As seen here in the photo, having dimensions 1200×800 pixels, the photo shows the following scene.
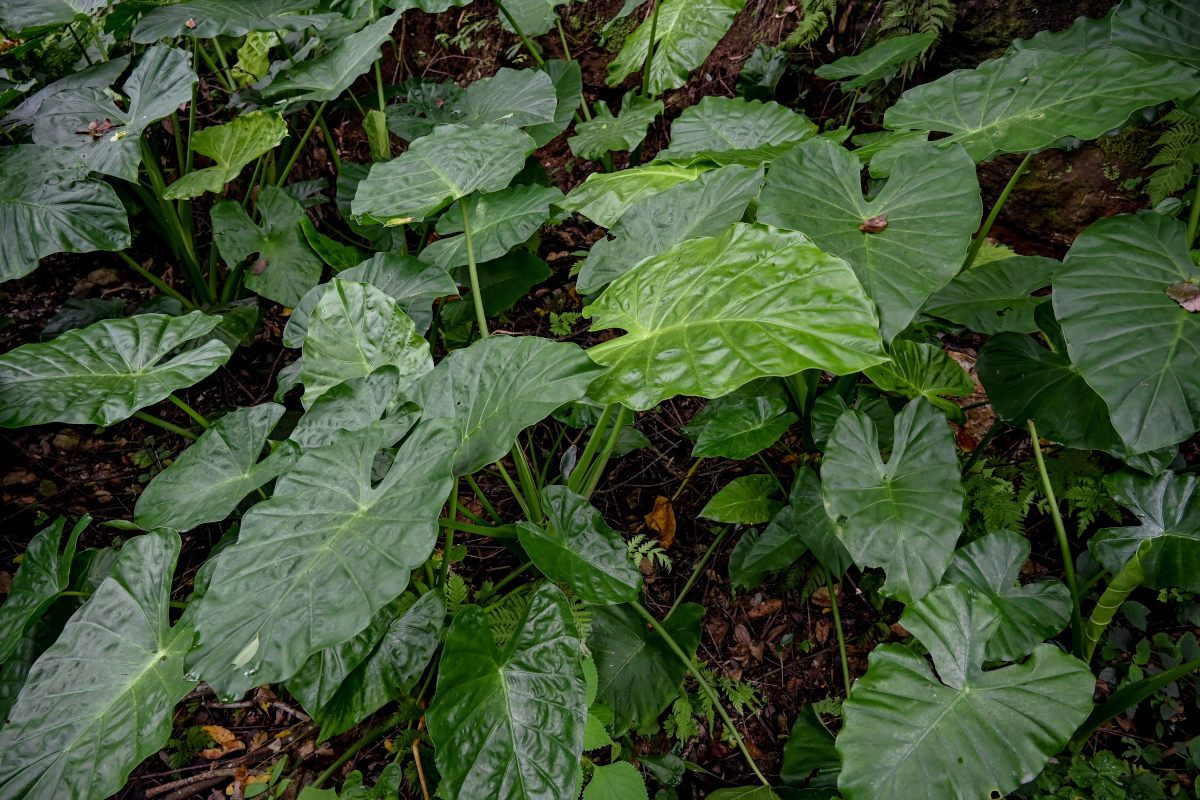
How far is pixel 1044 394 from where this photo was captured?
132 cm

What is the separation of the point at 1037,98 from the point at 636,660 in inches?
57.3

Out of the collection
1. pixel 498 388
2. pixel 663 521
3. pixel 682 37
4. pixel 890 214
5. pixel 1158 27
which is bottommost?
pixel 663 521

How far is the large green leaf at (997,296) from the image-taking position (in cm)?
147

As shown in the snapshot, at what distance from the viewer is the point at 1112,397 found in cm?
106

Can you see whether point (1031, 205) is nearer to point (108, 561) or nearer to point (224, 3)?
point (224, 3)

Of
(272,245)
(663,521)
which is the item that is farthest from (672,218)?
(272,245)

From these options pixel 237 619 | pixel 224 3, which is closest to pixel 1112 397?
pixel 237 619

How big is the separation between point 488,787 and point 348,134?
294cm

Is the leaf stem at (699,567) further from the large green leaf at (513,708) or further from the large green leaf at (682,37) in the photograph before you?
the large green leaf at (682,37)

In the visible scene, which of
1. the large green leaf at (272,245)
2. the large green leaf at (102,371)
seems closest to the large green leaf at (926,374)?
the large green leaf at (102,371)

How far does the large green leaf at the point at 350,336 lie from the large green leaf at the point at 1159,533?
143 cm

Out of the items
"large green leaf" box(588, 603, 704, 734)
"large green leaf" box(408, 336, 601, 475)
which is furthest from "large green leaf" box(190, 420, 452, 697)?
"large green leaf" box(588, 603, 704, 734)

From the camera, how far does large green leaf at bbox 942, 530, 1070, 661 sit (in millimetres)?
1188

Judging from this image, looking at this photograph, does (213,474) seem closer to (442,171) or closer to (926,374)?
(442,171)
